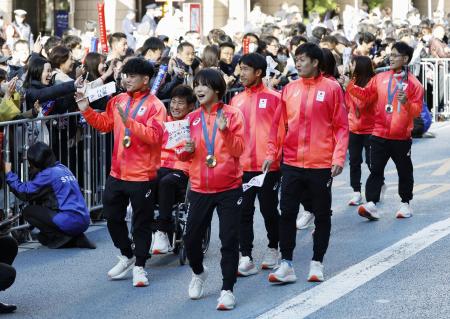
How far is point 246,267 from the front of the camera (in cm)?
1077

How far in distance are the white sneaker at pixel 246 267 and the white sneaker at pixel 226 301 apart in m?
1.21

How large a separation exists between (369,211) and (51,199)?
3252 mm

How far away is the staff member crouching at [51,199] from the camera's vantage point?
1201cm

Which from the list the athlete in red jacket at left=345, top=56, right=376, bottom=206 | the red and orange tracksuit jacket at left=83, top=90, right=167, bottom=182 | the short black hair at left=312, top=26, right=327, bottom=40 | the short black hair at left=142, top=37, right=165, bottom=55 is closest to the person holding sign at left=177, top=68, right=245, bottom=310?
the red and orange tracksuit jacket at left=83, top=90, right=167, bottom=182

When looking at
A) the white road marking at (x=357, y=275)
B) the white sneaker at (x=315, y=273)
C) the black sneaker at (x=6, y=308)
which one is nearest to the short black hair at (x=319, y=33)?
the white road marking at (x=357, y=275)

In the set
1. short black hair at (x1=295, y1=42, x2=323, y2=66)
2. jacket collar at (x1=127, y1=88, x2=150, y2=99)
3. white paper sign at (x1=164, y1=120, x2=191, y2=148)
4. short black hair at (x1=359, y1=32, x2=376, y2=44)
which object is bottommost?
white paper sign at (x1=164, y1=120, x2=191, y2=148)

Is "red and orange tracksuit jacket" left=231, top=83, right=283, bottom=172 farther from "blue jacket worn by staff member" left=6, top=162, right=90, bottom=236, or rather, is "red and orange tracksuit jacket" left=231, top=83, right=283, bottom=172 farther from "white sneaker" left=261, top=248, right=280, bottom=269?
"blue jacket worn by staff member" left=6, top=162, right=90, bottom=236

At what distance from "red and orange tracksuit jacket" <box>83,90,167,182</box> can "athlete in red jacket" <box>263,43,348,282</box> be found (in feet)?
3.01

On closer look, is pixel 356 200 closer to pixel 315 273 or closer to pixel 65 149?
pixel 65 149

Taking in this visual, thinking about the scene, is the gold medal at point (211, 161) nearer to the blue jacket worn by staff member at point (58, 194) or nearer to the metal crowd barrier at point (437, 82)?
the blue jacket worn by staff member at point (58, 194)

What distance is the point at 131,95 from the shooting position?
1048 centimetres

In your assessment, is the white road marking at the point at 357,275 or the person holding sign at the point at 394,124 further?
the person holding sign at the point at 394,124

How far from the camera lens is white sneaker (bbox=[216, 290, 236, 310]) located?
9477mm

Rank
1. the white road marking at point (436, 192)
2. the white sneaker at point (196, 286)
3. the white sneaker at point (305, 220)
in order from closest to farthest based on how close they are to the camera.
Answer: the white sneaker at point (196, 286) < the white sneaker at point (305, 220) < the white road marking at point (436, 192)
